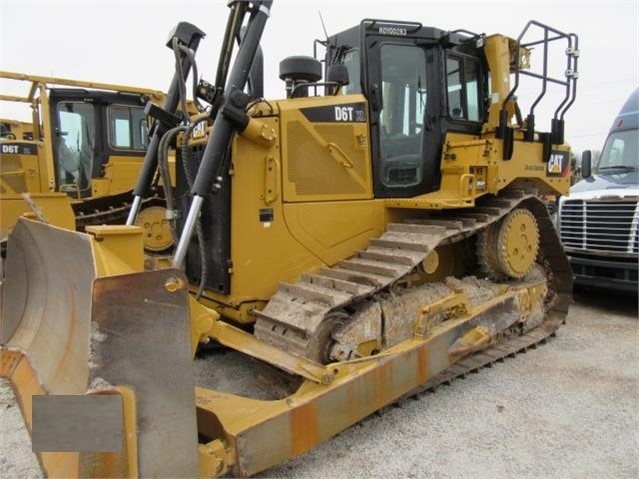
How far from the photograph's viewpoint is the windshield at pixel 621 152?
738 cm

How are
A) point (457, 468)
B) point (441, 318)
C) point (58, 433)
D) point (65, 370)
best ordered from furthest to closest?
point (441, 318) → point (457, 468) → point (65, 370) → point (58, 433)

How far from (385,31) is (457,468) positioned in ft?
11.2

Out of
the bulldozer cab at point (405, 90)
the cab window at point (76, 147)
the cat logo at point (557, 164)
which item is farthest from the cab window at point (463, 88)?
the cab window at point (76, 147)

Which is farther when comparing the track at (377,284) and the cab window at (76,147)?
the cab window at (76,147)

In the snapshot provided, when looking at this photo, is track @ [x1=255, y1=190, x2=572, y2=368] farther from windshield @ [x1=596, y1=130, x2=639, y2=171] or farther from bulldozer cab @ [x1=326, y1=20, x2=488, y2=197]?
windshield @ [x1=596, y1=130, x2=639, y2=171]

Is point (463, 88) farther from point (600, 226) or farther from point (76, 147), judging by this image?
point (76, 147)

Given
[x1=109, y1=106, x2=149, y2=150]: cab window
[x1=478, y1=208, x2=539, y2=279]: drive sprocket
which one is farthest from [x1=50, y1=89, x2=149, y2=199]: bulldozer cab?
[x1=478, y1=208, x2=539, y2=279]: drive sprocket

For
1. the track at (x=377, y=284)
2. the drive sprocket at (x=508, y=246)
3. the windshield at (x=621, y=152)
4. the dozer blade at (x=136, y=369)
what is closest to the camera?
the dozer blade at (x=136, y=369)

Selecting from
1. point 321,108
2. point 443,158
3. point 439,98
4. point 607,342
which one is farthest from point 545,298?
point 321,108

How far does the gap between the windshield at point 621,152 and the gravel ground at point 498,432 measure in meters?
3.92

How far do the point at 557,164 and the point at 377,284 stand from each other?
3.11 meters

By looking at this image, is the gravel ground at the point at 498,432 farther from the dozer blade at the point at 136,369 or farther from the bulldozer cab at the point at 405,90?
the bulldozer cab at the point at 405,90

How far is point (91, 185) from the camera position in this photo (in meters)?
8.55

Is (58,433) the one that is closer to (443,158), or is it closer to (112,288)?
(112,288)
